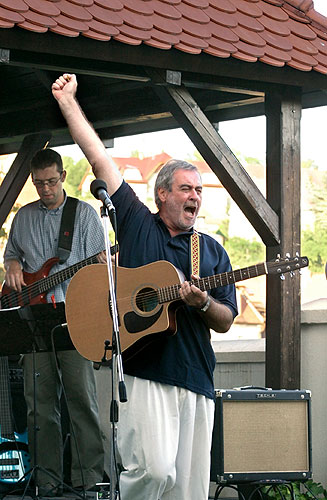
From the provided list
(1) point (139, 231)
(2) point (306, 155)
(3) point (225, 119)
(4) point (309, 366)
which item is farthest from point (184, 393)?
(2) point (306, 155)

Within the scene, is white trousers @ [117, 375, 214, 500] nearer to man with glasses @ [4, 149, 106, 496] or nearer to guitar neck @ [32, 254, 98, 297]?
guitar neck @ [32, 254, 98, 297]

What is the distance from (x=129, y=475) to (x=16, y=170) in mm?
3777

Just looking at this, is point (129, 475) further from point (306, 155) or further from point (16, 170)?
point (306, 155)

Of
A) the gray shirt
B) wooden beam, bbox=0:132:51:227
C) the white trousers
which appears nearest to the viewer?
the white trousers

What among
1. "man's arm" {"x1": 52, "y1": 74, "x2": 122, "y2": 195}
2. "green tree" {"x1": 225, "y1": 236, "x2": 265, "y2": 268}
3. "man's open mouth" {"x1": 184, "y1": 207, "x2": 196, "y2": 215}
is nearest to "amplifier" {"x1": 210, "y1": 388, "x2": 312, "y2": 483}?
"man's open mouth" {"x1": 184, "y1": 207, "x2": 196, "y2": 215}

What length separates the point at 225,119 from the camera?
24.5ft

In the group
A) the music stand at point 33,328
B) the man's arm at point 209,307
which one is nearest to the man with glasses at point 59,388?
the music stand at point 33,328

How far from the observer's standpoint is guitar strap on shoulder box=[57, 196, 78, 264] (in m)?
6.39

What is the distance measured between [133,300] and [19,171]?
3226 mm

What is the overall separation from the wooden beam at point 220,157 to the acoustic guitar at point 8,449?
6.65 feet

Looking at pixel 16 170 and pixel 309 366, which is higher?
pixel 16 170

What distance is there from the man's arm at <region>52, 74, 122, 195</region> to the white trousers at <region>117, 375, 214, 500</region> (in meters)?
1.01

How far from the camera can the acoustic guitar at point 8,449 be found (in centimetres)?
650

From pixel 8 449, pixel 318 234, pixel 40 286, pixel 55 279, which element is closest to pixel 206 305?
pixel 55 279
